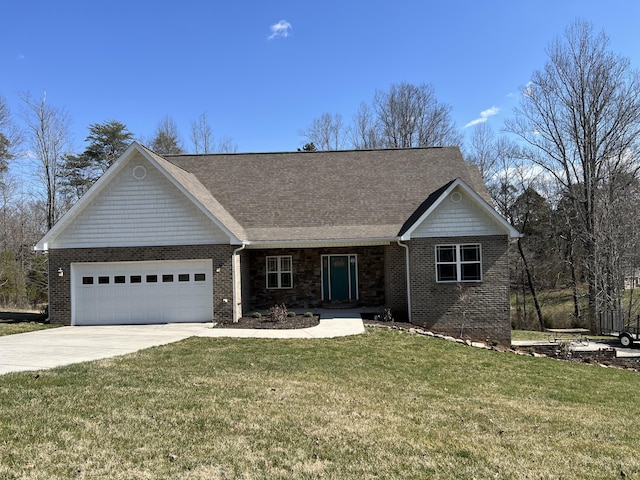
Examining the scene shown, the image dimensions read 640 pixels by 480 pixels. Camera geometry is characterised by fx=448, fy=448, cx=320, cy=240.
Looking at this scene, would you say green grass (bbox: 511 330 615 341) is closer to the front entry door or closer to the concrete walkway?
the front entry door

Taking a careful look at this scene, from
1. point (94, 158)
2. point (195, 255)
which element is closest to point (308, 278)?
point (195, 255)

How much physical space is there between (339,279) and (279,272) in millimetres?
2504

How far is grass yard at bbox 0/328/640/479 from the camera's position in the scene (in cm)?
438

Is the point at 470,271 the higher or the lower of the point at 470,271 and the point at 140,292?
the higher

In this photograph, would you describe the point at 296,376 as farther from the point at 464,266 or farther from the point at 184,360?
the point at 464,266

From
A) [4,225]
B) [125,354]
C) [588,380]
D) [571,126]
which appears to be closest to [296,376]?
[125,354]

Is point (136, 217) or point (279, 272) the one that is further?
point (279, 272)

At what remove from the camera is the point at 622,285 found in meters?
23.7

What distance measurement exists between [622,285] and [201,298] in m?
21.7

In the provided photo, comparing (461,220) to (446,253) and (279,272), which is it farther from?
(279,272)

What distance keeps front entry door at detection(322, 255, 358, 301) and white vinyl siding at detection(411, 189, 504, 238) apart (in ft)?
14.5

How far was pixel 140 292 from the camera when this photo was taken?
1526 cm

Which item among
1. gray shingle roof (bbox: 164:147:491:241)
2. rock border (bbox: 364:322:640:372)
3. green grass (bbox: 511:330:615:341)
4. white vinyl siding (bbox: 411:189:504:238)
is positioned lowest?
A: green grass (bbox: 511:330:615:341)

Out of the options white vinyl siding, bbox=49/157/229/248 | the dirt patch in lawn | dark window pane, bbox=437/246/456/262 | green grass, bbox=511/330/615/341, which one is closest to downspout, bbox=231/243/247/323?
the dirt patch in lawn
